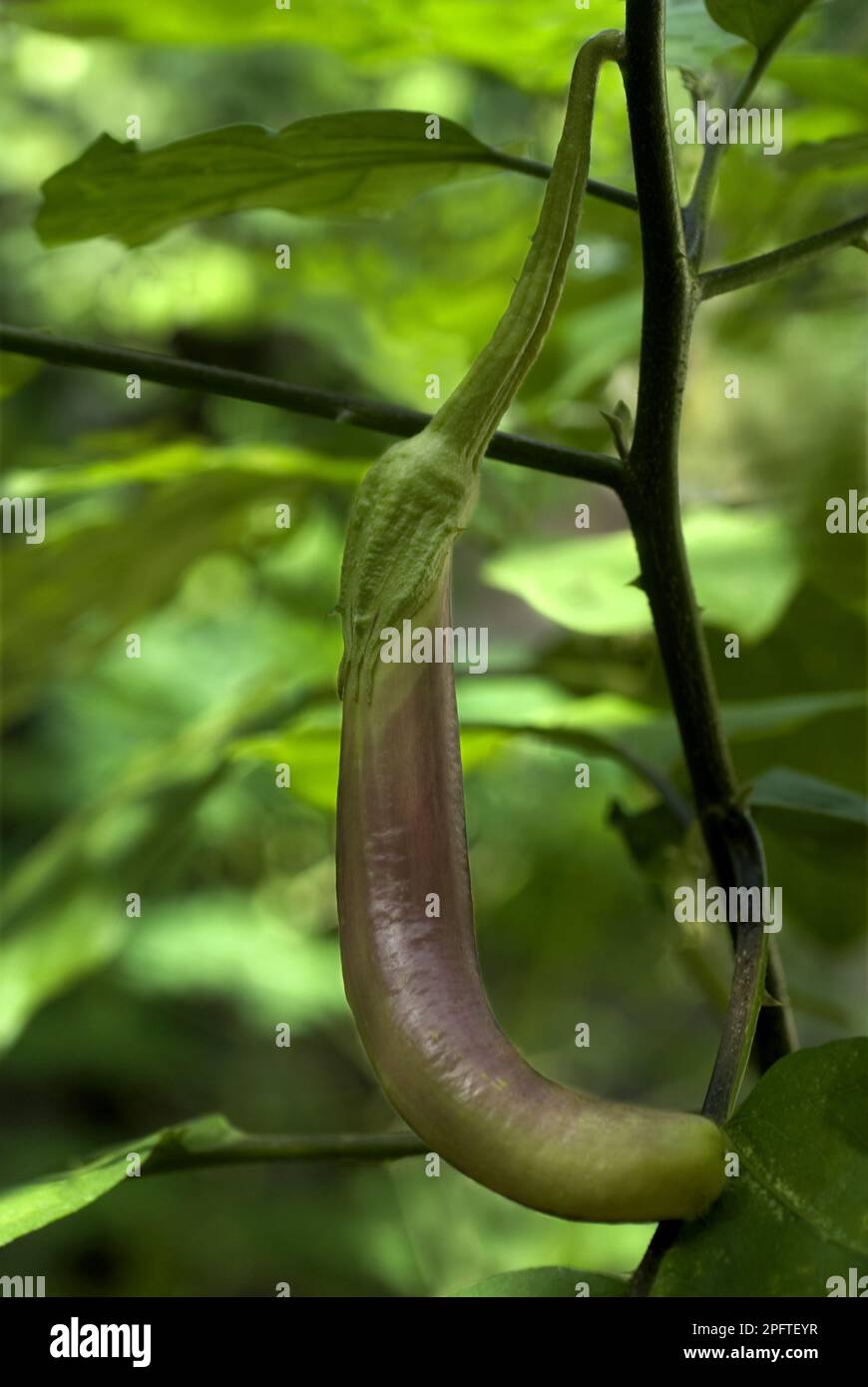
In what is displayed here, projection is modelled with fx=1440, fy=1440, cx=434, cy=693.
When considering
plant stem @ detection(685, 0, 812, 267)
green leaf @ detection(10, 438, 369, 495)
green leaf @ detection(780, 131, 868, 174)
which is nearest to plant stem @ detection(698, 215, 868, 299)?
plant stem @ detection(685, 0, 812, 267)

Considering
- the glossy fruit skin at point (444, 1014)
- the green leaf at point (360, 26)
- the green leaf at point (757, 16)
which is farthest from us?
the green leaf at point (360, 26)

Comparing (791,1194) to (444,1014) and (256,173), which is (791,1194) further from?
(256,173)

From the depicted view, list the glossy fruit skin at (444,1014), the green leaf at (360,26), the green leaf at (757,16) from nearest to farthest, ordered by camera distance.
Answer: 1. the glossy fruit skin at (444,1014)
2. the green leaf at (757,16)
3. the green leaf at (360,26)

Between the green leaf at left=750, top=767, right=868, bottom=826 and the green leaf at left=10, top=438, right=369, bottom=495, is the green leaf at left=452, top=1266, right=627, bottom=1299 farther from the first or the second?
the green leaf at left=10, top=438, right=369, bottom=495

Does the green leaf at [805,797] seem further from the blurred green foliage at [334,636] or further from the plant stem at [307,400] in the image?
the plant stem at [307,400]

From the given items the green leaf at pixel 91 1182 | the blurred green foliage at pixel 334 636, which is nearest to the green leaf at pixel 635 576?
the blurred green foliage at pixel 334 636
